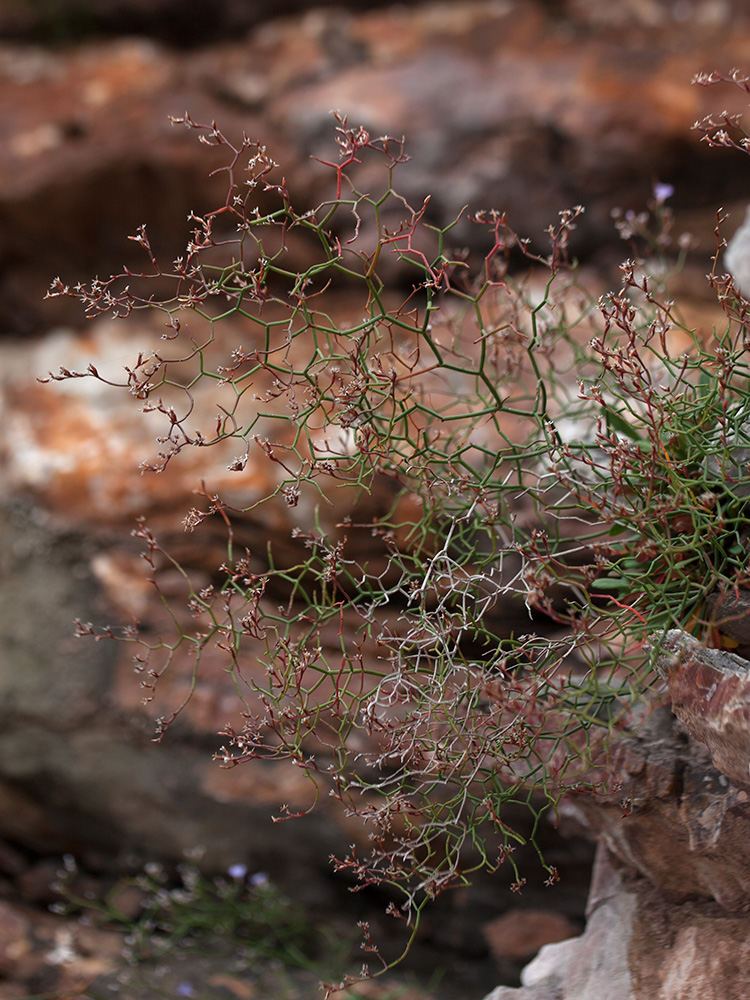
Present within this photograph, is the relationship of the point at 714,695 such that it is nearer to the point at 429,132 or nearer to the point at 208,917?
the point at 208,917

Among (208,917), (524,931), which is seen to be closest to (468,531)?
(524,931)

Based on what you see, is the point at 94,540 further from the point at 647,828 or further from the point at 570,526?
the point at 647,828

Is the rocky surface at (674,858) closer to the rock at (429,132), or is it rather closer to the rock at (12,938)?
the rock at (12,938)

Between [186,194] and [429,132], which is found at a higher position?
[429,132]

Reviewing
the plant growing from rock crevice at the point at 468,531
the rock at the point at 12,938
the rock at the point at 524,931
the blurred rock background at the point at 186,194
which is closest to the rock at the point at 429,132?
the blurred rock background at the point at 186,194

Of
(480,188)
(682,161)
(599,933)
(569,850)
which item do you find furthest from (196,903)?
(682,161)

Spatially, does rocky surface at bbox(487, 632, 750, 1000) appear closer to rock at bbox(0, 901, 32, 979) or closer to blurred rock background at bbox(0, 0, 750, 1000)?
blurred rock background at bbox(0, 0, 750, 1000)

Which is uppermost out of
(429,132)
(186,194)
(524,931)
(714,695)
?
(429,132)

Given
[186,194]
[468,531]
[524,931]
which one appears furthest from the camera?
[186,194]

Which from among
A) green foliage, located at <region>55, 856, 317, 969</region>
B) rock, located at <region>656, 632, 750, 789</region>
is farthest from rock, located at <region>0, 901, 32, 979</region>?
rock, located at <region>656, 632, 750, 789</region>
